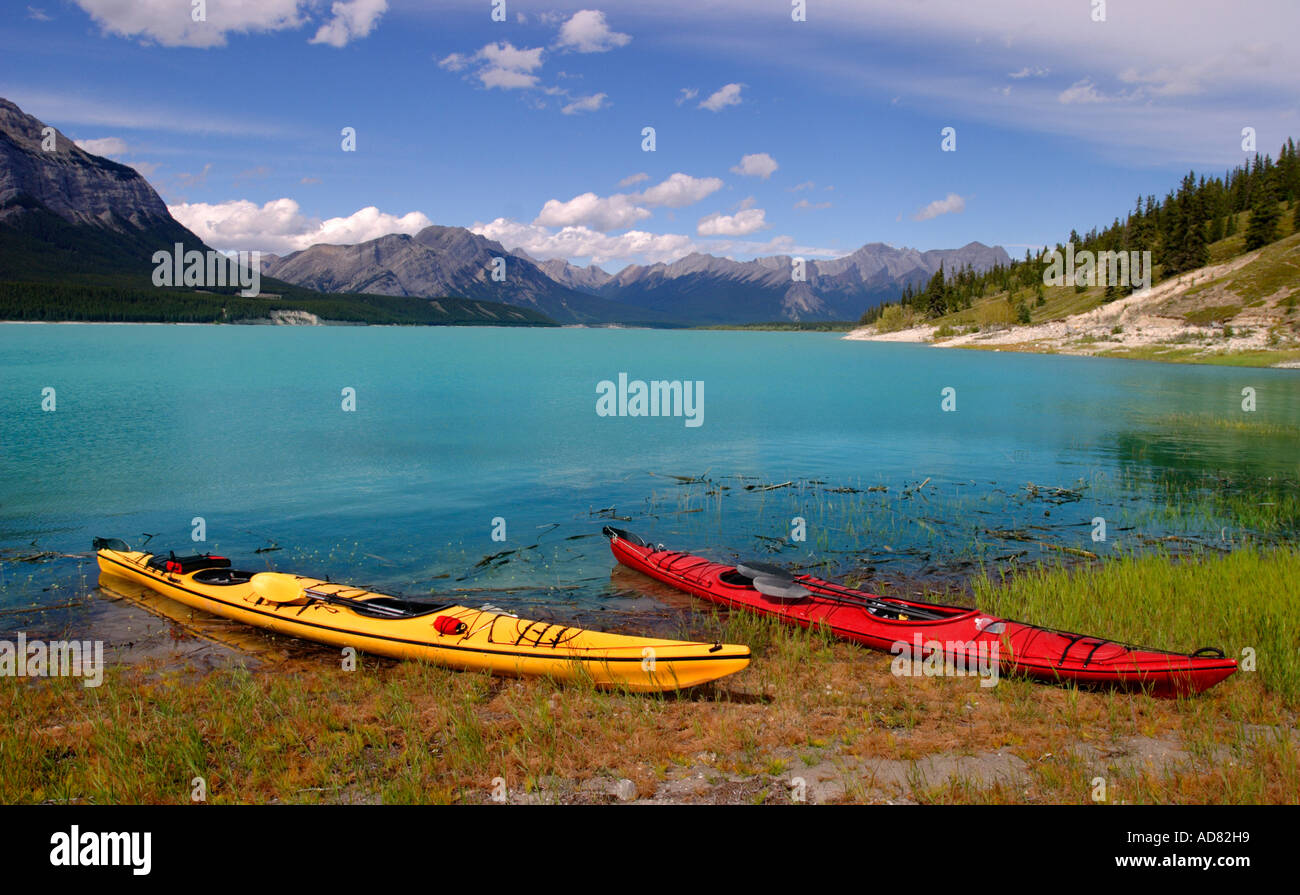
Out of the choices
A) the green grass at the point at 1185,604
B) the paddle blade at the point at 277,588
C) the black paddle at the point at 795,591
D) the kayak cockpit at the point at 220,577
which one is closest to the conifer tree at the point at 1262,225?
the green grass at the point at 1185,604

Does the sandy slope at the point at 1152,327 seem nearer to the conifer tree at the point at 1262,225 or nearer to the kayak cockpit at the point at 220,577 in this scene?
the conifer tree at the point at 1262,225

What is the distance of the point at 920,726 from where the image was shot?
9547 millimetres

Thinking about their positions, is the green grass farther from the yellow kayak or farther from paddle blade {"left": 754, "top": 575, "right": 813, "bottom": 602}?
the yellow kayak

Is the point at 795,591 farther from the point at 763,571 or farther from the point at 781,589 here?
the point at 763,571

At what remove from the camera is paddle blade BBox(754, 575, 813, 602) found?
46.0 feet

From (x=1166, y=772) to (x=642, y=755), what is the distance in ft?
18.2

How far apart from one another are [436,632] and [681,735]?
5104 mm

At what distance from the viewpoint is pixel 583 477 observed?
30.6m

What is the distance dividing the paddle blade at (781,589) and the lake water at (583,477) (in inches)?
133

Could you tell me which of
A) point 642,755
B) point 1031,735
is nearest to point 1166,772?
point 1031,735

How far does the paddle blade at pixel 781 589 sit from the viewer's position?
1402cm

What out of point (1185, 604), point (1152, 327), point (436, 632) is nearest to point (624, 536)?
point (436, 632)

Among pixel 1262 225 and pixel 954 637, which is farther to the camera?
pixel 1262 225
